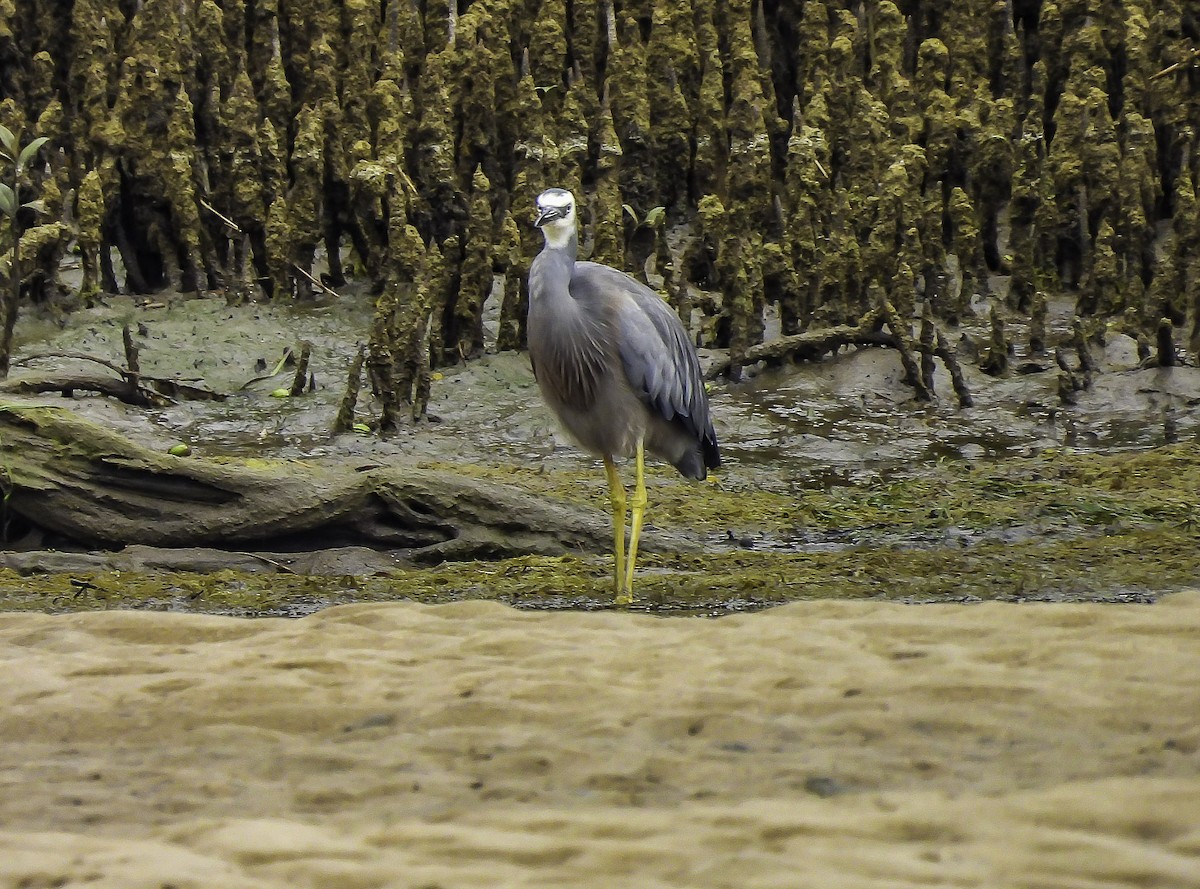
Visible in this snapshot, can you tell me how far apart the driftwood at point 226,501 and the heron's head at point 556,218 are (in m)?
1.06

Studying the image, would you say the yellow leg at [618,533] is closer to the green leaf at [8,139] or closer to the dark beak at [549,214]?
the dark beak at [549,214]

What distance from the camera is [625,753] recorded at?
2.63 m

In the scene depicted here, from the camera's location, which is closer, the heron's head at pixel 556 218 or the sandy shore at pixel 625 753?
the sandy shore at pixel 625 753

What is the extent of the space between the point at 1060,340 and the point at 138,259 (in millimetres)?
5526

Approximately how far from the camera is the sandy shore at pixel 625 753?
7.07 ft

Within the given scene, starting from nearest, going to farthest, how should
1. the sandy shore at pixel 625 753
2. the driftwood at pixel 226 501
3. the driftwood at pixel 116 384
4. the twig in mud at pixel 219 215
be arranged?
the sandy shore at pixel 625 753 → the driftwood at pixel 226 501 → the driftwood at pixel 116 384 → the twig in mud at pixel 219 215


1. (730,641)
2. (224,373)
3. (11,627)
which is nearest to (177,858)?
(730,641)

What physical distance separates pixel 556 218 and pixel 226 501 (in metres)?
1.64

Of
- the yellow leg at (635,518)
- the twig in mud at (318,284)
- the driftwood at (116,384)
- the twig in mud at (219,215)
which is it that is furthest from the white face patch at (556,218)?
the twig in mud at (219,215)

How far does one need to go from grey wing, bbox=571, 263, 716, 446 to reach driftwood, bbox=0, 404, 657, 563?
772 mm

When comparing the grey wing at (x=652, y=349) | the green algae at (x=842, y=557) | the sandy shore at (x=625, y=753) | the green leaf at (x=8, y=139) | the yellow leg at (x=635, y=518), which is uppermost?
the green leaf at (x=8, y=139)

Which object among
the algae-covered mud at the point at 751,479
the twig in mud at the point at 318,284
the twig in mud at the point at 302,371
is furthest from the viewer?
the twig in mud at the point at 318,284

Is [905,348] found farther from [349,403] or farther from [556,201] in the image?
[556,201]

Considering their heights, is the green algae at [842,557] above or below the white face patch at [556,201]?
below
